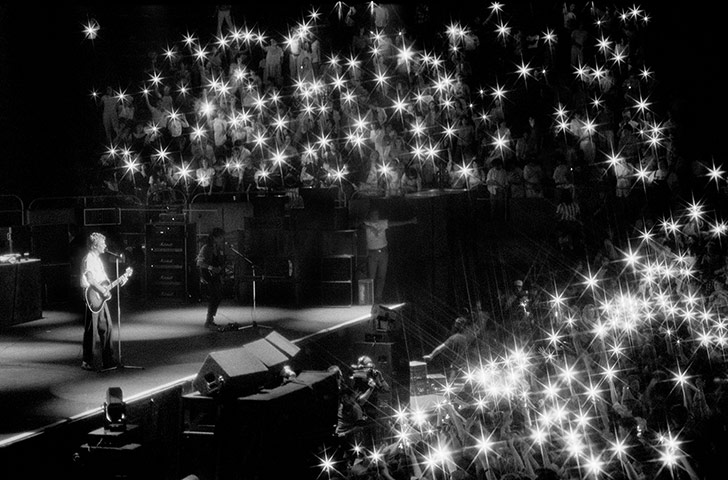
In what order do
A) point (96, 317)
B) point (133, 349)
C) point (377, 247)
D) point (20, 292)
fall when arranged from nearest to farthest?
point (96, 317) → point (133, 349) → point (20, 292) → point (377, 247)

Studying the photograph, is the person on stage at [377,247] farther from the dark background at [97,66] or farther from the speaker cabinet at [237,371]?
the speaker cabinet at [237,371]

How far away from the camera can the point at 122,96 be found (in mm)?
14141

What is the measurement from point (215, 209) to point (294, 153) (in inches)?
61.5

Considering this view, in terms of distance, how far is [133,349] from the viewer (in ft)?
28.1

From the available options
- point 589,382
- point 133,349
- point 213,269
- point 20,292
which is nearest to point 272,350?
point 133,349

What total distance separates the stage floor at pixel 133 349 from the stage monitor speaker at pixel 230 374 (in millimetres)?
872

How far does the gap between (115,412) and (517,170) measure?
8.20 m

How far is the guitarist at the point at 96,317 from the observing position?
25.0 ft

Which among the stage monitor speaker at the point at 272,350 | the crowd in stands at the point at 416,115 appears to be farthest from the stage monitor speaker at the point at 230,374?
the crowd in stands at the point at 416,115

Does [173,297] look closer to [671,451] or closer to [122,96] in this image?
[122,96]

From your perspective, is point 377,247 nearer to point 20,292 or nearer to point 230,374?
point 20,292

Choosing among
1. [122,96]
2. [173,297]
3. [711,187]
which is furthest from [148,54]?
[711,187]

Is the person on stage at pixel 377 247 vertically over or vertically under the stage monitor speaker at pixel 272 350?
over

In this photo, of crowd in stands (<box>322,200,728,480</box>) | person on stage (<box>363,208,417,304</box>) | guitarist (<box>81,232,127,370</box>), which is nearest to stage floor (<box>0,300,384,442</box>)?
guitarist (<box>81,232,127,370</box>)
